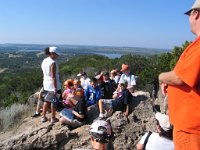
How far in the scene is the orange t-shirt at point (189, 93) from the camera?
Result: 302 cm

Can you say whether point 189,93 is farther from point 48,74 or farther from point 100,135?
point 48,74

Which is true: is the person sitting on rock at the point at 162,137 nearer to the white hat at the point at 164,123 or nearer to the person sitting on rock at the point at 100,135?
the white hat at the point at 164,123

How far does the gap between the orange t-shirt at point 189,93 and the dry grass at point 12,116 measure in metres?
7.51

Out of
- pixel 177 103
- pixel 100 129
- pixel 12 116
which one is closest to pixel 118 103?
pixel 12 116

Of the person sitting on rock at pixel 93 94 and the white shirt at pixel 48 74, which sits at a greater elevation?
the white shirt at pixel 48 74

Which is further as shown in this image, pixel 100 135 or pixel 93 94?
pixel 93 94

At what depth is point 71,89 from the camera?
367 inches

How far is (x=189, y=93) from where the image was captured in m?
3.12

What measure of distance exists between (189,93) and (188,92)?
0.01 meters

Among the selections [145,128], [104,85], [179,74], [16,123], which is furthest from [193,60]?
[16,123]

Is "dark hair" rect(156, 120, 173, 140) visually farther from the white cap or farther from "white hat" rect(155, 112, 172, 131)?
the white cap

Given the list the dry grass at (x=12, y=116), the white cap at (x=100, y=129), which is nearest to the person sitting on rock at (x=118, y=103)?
the dry grass at (x=12, y=116)

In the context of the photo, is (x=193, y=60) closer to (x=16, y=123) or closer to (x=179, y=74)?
(x=179, y=74)

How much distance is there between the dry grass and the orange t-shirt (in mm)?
7510
